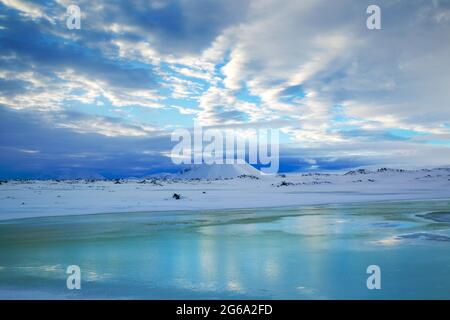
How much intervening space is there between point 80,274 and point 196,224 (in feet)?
29.2

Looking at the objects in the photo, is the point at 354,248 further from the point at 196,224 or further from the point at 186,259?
the point at 196,224

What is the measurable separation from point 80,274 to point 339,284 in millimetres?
5293

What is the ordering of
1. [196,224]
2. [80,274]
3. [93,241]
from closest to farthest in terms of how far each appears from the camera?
[80,274] → [93,241] → [196,224]

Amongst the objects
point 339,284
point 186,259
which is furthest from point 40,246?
point 339,284

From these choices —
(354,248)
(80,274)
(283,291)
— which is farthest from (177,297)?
(354,248)

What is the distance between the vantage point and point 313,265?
9.24 metres

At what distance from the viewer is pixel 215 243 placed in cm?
1220

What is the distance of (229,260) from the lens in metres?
9.80

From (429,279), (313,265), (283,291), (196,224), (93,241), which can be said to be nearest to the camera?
(283,291)

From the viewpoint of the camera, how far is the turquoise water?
24.3 feet

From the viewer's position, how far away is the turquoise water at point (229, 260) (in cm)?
742
